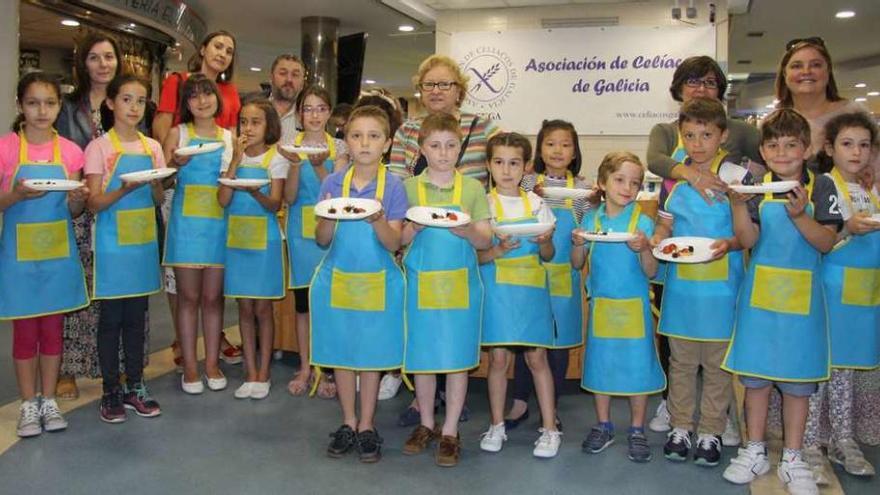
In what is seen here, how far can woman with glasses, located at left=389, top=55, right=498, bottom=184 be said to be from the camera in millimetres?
3068

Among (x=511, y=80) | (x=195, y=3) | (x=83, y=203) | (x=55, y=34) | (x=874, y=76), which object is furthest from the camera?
(x=874, y=76)

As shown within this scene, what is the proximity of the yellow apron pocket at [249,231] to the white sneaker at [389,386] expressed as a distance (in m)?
0.87

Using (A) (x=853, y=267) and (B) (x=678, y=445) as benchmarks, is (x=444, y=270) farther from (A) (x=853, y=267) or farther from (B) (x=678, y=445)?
(A) (x=853, y=267)

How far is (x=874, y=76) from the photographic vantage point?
39.6ft

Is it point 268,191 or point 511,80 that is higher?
point 511,80

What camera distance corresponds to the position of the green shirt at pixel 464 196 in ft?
8.87

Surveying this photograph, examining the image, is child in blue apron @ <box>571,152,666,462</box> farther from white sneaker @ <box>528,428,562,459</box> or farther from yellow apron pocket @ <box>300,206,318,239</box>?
yellow apron pocket @ <box>300,206,318,239</box>

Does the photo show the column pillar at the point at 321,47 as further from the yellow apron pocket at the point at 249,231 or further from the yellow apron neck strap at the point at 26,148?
the yellow apron neck strap at the point at 26,148

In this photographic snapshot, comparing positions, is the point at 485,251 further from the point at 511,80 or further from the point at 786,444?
the point at 511,80

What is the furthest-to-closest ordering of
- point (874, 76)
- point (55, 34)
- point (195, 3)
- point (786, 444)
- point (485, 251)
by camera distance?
point (874, 76) < point (55, 34) < point (195, 3) < point (485, 251) < point (786, 444)

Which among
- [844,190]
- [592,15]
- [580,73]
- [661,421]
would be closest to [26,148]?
[661,421]

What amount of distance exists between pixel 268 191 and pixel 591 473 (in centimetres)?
182

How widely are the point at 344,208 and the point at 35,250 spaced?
1.35m

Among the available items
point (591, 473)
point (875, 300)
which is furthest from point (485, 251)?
point (875, 300)
